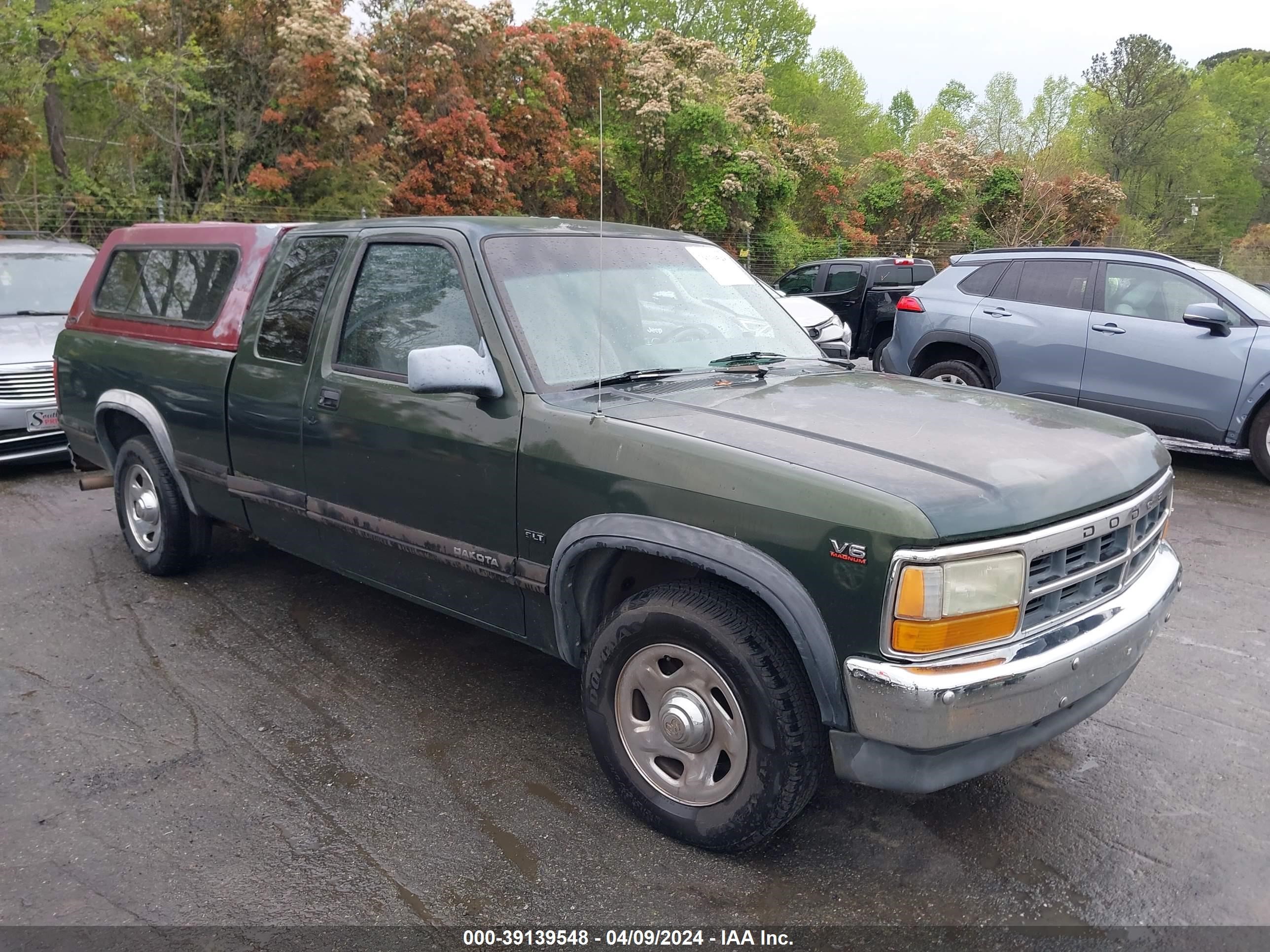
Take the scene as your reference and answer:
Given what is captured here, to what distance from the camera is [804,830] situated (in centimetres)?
317

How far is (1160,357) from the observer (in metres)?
7.77

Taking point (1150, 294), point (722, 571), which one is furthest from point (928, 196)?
point (722, 571)

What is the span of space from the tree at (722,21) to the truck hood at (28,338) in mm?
35517

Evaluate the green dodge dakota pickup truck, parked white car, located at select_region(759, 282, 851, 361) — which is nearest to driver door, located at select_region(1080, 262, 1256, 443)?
parked white car, located at select_region(759, 282, 851, 361)

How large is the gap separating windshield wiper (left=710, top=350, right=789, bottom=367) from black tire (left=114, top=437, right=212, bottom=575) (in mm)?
3018

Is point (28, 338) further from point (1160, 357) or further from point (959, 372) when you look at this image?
point (1160, 357)

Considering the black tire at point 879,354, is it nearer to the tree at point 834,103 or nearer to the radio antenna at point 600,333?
the radio antenna at point 600,333

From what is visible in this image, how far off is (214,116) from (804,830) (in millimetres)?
17564

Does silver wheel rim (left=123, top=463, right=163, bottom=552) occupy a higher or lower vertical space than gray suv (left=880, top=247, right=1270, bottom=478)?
lower

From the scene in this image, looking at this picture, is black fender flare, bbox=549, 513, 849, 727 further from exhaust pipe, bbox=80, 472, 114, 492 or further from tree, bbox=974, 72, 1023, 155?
tree, bbox=974, 72, 1023, 155

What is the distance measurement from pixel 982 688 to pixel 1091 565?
25.4 inches

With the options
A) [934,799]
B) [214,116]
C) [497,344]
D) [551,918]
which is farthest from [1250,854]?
[214,116]

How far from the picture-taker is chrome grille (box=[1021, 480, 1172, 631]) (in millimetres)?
2713

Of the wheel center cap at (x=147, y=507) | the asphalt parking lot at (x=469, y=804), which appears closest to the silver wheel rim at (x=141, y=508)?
the wheel center cap at (x=147, y=507)
